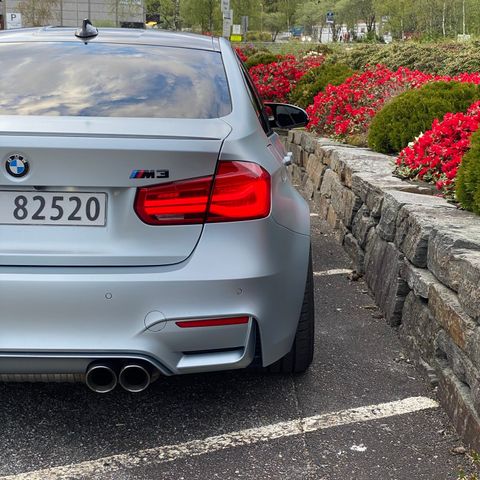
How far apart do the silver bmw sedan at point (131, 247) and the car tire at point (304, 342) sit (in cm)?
46

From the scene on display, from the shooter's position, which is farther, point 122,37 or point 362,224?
point 362,224

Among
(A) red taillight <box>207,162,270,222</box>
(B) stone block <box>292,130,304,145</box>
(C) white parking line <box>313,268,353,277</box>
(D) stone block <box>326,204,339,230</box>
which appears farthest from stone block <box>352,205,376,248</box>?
(B) stone block <box>292,130,304,145</box>

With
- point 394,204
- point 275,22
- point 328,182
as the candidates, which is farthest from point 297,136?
point 275,22

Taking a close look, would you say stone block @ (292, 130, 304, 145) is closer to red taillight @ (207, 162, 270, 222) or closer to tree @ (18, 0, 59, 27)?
red taillight @ (207, 162, 270, 222)

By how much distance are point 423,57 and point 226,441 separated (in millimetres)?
14551

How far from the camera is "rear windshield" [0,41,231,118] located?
3.25 metres

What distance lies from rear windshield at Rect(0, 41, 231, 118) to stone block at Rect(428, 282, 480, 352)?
1335 millimetres

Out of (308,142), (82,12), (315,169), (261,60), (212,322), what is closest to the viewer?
(212,322)

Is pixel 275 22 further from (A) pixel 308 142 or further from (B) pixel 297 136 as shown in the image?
(A) pixel 308 142

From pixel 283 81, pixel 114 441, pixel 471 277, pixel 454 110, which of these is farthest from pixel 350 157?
pixel 283 81

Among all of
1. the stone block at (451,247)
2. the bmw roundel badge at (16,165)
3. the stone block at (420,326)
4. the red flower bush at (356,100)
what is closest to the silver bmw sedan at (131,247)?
the bmw roundel badge at (16,165)

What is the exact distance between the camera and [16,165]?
2871 millimetres

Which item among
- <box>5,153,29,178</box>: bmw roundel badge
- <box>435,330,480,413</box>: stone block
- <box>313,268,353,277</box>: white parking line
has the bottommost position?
<box>313,268,353,277</box>: white parking line

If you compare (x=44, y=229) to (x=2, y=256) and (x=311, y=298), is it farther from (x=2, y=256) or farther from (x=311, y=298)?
(x=311, y=298)
